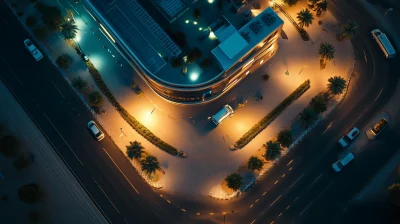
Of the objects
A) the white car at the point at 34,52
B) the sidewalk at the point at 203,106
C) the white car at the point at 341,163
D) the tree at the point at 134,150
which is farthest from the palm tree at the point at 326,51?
the white car at the point at 34,52

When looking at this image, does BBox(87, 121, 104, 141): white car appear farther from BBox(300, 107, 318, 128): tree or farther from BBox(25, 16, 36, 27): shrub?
BBox(300, 107, 318, 128): tree


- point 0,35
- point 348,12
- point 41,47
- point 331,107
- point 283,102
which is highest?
point 0,35

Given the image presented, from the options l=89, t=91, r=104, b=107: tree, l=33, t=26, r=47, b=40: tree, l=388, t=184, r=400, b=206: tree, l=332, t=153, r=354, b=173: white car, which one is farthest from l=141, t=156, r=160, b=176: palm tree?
l=388, t=184, r=400, b=206: tree

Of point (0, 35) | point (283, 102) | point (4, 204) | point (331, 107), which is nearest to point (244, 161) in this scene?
point (283, 102)

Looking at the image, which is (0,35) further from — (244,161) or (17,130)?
(244,161)

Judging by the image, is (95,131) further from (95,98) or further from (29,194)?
(29,194)

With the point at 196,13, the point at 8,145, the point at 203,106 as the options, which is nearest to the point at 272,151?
the point at 203,106
